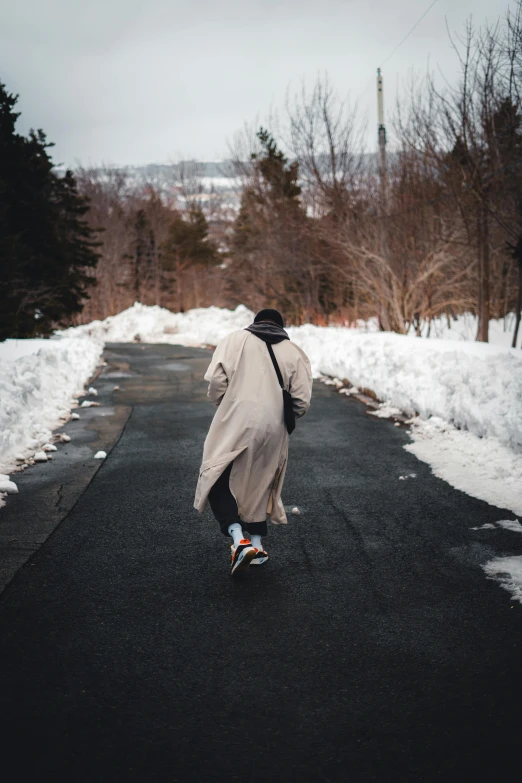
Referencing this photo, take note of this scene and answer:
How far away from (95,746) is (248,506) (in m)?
2.01

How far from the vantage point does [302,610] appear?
3795mm

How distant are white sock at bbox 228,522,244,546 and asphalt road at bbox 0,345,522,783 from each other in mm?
294

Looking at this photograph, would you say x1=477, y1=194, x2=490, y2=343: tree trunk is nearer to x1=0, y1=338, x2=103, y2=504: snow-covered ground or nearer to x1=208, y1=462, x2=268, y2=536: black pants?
x1=0, y1=338, x2=103, y2=504: snow-covered ground

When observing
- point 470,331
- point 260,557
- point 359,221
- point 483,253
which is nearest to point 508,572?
point 260,557

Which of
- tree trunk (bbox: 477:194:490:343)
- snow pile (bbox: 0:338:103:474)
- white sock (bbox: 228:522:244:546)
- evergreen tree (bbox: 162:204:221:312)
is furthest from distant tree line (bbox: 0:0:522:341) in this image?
evergreen tree (bbox: 162:204:221:312)

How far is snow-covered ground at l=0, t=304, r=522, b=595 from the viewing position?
6.99 metres

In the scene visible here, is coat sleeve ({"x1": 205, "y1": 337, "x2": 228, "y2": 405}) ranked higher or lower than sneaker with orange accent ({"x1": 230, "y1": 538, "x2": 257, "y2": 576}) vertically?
higher

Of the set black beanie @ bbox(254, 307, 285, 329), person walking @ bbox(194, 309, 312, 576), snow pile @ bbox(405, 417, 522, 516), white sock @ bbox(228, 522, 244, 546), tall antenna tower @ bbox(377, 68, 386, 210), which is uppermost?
tall antenna tower @ bbox(377, 68, 386, 210)

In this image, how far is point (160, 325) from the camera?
42250 mm

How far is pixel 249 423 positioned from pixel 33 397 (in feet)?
22.4

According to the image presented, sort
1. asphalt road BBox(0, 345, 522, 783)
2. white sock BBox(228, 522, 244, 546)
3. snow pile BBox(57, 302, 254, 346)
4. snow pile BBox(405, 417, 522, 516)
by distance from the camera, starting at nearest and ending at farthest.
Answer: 1. asphalt road BBox(0, 345, 522, 783)
2. white sock BBox(228, 522, 244, 546)
3. snow pile BBox(405, 417, 522, 516)
4. snow pile BBox(57, 302, 254, 346)

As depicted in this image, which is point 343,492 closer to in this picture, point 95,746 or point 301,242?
point 95,746

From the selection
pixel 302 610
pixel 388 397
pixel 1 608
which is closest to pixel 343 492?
pixel 302 610

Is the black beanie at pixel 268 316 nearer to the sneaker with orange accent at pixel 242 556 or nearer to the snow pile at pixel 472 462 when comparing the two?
the sneaker with orange accent at pixel 242 556
